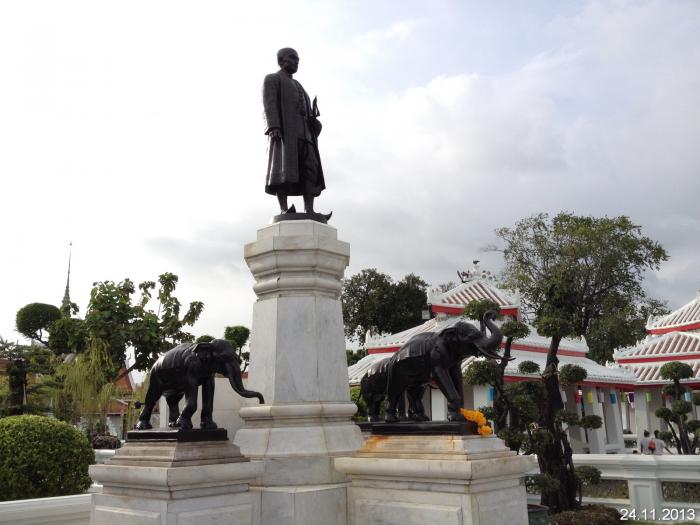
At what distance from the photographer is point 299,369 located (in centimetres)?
710

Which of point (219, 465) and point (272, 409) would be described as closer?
point (219, 465)

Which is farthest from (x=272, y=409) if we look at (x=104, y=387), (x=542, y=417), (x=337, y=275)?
(x=104, y=387)

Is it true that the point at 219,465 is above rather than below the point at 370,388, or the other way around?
below

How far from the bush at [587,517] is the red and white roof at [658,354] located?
20682mm

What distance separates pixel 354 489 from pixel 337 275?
2.49 meters

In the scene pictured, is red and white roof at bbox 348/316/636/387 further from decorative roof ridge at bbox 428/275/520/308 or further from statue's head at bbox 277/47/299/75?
statue's head at bbox 277/47/299/75

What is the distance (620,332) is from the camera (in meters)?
40.5

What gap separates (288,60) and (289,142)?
4.04 feet

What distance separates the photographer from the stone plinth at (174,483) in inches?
206

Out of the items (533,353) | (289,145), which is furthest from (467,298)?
(289,145)

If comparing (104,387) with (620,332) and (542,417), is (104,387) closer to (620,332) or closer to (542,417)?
(542,417)

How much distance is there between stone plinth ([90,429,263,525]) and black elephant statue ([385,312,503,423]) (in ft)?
5.85

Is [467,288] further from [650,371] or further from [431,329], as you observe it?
[650,371]

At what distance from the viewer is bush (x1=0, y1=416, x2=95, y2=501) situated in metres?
9.30
